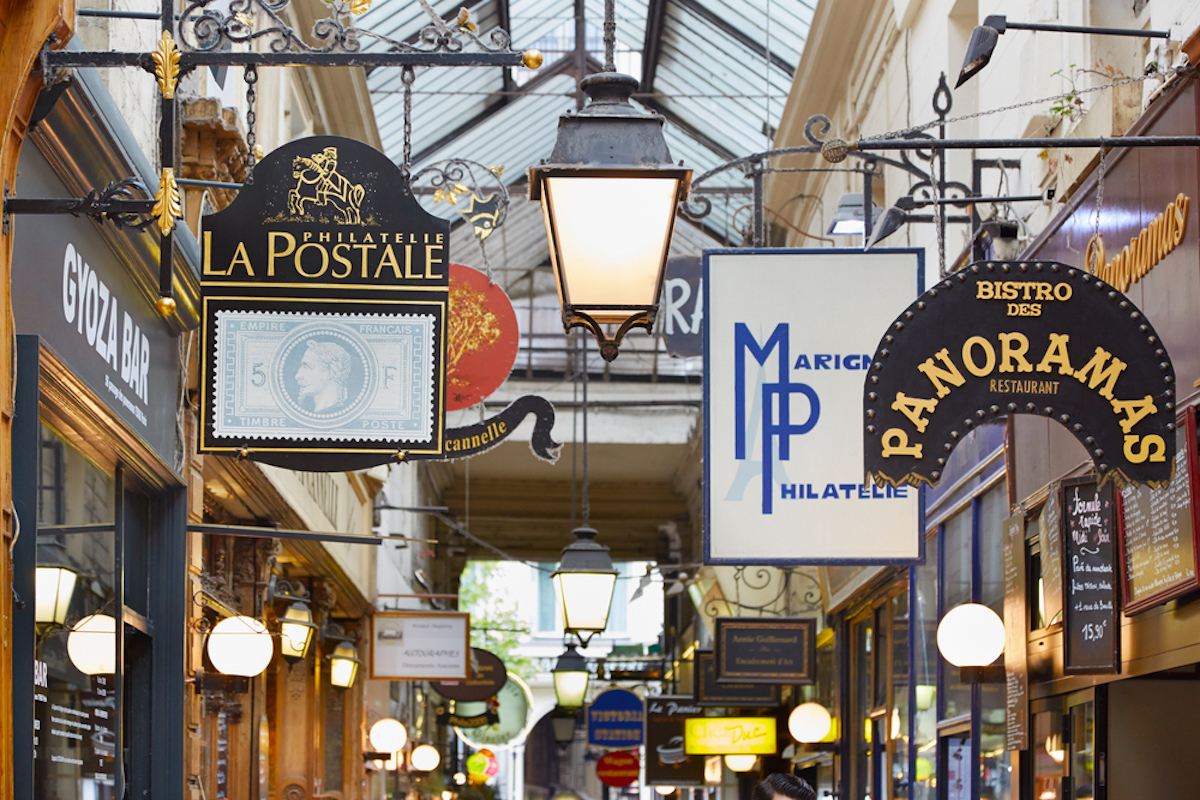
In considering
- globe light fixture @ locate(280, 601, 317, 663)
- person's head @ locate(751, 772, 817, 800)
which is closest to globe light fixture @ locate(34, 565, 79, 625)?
person's head @ locate(751, 772, 817, 800)

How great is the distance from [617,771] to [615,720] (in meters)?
4.69

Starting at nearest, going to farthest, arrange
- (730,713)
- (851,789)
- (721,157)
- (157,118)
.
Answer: (157,118), (851,789), (730,713), (721,157)

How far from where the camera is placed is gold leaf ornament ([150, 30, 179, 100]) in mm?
4777

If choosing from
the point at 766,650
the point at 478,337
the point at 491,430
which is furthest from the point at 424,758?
the point at 491,430

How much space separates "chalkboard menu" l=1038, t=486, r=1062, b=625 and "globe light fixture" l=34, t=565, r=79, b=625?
176 inches

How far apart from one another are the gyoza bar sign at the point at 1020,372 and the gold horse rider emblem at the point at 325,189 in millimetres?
2027

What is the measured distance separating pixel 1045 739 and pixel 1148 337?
373cm

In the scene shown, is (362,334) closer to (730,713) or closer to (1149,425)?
(1149,425)

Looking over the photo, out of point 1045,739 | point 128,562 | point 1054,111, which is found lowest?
point 1045,739

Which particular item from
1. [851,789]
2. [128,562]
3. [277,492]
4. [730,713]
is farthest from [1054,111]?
[730,713]

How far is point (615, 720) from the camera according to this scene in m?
22.3

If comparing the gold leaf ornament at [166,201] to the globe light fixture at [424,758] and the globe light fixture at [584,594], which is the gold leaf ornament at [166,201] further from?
the globe light fixture at [424,758]

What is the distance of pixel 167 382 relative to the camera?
763 cm

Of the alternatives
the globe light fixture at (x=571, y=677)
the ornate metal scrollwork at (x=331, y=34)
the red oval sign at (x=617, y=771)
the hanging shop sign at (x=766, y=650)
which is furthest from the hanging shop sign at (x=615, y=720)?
the ornate metal scrollwork at (x=331, y=34)
